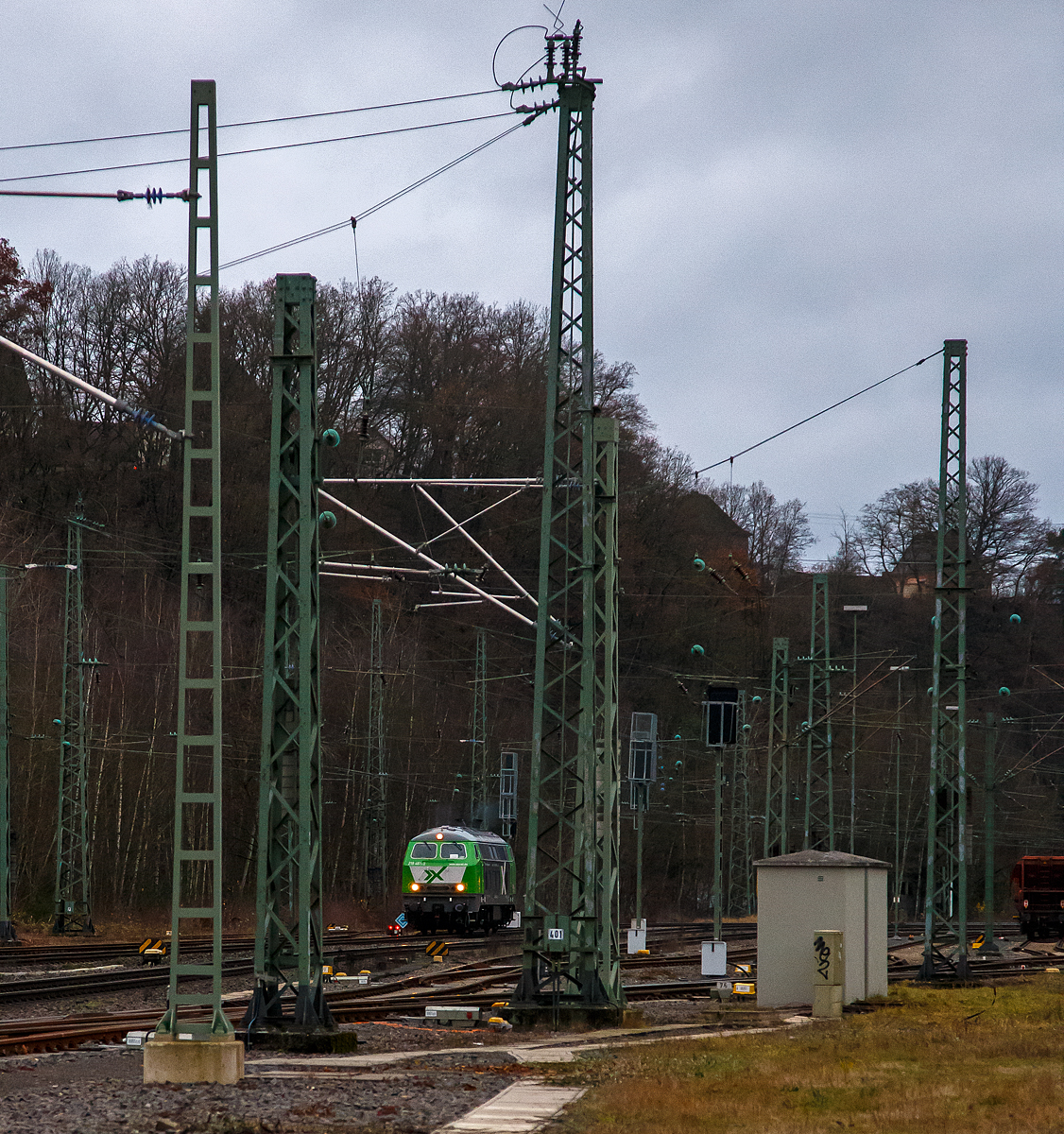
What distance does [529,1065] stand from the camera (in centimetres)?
1582

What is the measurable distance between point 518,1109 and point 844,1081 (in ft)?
10.8

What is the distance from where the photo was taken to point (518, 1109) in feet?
40.8

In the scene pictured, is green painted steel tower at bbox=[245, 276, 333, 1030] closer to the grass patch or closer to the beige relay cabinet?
the grass patch

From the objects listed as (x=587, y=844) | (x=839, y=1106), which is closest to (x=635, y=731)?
(x=587, y=844)

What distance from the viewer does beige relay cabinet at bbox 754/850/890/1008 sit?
→ 2430 centimetres

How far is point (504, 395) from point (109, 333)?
52.1 ft

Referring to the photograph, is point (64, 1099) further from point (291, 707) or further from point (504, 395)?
→ point (504, 395)

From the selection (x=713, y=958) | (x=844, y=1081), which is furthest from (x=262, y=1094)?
(x=713, y=958)

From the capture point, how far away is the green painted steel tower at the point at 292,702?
16.3 metres

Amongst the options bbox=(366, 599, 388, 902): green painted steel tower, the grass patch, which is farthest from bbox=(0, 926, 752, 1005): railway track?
bbox=(366, 599, 388, 902): green painted steel tower

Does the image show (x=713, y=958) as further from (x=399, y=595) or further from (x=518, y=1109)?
(x=399, y=595)

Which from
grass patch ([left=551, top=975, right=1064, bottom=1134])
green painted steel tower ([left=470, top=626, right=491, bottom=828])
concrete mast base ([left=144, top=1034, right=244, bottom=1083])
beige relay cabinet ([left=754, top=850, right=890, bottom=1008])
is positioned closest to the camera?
grass patch ([left=551, top=975, right=1064, bottom=1134])

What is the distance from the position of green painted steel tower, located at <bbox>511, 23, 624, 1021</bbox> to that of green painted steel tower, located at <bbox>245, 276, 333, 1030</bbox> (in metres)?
3.83

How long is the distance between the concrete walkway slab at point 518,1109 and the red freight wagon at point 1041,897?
A: 41126mm
